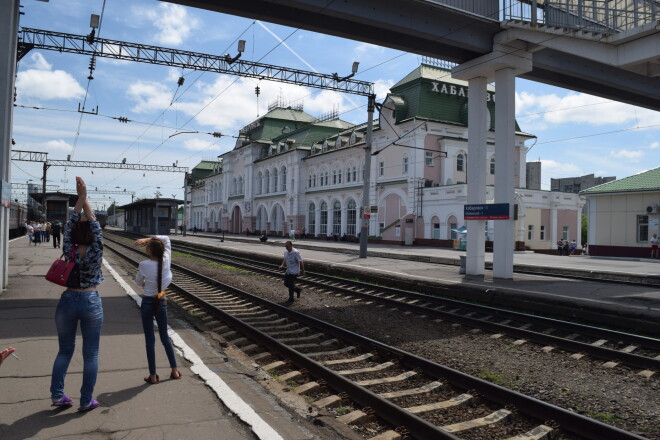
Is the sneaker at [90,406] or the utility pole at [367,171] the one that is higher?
the utility pole at [367,171]

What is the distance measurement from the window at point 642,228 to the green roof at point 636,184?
1751 millimetres

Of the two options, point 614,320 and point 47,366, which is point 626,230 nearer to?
point 614,320

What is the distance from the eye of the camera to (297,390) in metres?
5.65

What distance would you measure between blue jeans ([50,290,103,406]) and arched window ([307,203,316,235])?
4992cm

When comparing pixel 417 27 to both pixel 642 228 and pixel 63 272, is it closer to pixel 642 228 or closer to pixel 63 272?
pixel 63 272

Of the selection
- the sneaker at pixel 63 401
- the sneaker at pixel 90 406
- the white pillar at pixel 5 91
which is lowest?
the sneaker at pixel 90 406

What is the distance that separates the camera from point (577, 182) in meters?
107

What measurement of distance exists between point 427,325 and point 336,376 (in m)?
4.36

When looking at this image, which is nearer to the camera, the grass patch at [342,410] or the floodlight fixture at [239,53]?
the grass patch at [342,410]

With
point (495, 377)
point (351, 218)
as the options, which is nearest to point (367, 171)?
point (495, 377)

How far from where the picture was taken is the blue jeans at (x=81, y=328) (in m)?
4.38

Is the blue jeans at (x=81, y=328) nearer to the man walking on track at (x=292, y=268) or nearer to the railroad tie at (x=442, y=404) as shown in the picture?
the railroad tie at (x=442, y=404)

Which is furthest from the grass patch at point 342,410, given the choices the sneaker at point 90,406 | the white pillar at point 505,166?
the white pillar at point 505,166

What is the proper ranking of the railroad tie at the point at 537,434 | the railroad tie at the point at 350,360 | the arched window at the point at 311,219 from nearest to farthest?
the railroad tie at the point at 537,434, the railroad tie at the point at 350,360, the arched window at the point at 311,219
